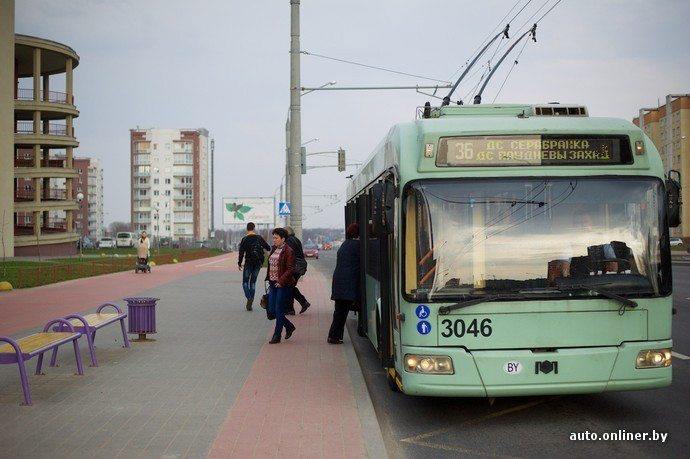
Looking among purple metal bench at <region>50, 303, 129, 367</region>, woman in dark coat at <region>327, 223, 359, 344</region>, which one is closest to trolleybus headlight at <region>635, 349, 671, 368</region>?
woman in dark coat at <region>327, 223, 359, 344</region>

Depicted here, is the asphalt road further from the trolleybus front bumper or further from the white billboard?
the white billboard

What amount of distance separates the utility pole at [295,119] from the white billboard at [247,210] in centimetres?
7398

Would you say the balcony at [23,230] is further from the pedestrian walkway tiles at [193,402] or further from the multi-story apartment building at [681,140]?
the multi-story apartment building at [681,140]

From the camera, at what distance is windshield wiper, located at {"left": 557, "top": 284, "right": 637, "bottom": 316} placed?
6.75 metres

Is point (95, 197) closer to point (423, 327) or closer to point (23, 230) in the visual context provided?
point (23, 230)

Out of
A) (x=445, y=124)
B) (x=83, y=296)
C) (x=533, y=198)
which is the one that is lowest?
(x=83, y=296)

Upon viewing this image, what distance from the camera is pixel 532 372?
22.0 ft

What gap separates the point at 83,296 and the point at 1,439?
16071 mm

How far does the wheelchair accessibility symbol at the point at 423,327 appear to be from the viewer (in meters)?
6.80

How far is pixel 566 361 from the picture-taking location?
672cm

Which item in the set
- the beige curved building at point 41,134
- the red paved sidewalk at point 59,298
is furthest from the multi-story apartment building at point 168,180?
the red paved sidewalk at point 59,298

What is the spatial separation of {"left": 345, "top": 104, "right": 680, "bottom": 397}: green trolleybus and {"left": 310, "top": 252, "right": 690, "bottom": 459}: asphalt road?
15.5 inches

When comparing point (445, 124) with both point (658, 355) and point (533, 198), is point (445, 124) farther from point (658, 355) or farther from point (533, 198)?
point (658, 355)

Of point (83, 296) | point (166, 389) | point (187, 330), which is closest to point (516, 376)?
point (166, 389)
